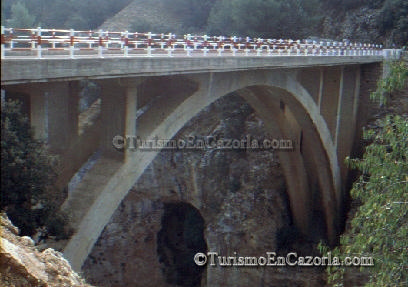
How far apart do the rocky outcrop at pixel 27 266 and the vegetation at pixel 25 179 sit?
158cm

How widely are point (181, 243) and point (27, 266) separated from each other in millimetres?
26765

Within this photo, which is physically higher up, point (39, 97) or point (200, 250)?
point (39, 97)

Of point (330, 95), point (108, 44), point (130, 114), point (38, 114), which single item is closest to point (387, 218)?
point (130, 114)

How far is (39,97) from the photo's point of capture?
390 inches

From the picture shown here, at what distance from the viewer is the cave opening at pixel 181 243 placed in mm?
31484

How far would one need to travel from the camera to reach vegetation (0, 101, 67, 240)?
32.3ft

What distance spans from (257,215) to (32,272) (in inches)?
856

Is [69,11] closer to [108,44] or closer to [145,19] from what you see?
[145,19]

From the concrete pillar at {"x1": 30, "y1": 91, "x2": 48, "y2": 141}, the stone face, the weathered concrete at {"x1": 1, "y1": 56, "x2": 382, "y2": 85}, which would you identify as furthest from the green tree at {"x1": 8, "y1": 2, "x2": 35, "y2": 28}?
the concrete pillar at {"x1": 30, "y1": 91, "x2": 48, "y2": 141}

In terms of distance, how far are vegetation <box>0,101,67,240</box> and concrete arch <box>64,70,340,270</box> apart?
0.66 meters

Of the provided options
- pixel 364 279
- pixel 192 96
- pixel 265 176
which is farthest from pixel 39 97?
pixel 265 176

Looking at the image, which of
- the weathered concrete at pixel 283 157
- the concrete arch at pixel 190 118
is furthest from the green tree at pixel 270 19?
the concrete arch at pixel 190 118

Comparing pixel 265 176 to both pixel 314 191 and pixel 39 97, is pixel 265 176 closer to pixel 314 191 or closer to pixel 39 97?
pixel 314 191

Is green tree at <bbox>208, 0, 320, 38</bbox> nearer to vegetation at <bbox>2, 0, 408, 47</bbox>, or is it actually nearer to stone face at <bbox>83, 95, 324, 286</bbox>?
vegetation at <bbox>2, 0, 408, 47</bbox>
